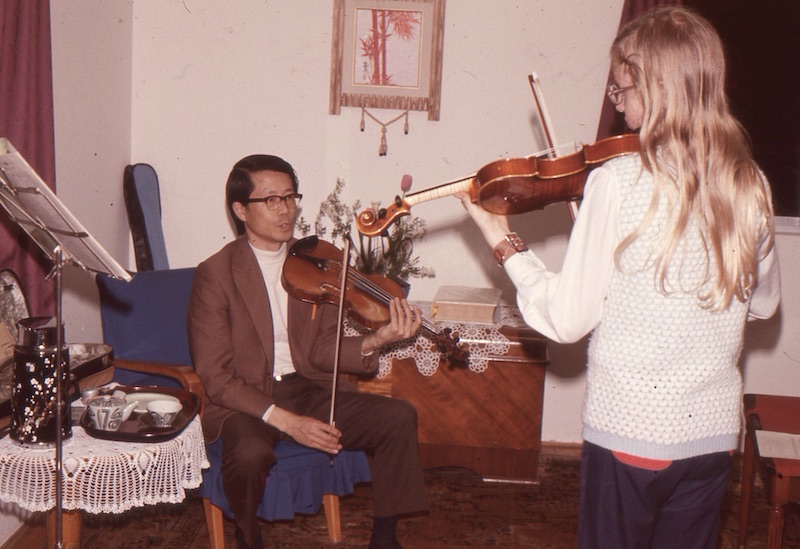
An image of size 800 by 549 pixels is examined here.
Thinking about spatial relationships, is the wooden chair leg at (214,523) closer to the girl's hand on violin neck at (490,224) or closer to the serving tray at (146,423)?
the serving tray at (146,423)

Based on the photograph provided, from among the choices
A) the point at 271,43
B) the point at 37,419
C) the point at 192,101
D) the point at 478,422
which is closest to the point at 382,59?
the point at 271,43

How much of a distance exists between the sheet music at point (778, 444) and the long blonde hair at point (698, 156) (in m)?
1.27

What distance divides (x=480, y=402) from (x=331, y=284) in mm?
1018

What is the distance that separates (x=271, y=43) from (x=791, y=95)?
2381 millimetres

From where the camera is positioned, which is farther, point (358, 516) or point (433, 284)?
point (433, 284)

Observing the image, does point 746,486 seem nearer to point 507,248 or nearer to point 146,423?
point 507,248

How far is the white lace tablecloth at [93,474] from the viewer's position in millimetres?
2100

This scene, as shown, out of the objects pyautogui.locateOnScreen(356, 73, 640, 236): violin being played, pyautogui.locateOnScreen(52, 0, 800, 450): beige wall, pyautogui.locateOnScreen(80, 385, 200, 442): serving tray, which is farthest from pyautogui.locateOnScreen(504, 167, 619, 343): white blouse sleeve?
pyautogui.locateOnScreen(52, 0, 800, 450): beige wall

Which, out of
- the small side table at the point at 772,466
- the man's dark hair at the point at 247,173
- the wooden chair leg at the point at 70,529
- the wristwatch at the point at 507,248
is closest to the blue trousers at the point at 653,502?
the wristwatch at the point at 507,248

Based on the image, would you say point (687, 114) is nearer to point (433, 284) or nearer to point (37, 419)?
point (37, 419)

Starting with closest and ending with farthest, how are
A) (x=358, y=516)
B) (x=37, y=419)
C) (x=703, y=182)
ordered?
(x=703, y=182)
(x=37, y=419)
(x=358, y=516)

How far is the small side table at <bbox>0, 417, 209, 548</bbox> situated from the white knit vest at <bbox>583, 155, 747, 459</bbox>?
3.94 ft

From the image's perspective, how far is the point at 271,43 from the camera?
3775mm

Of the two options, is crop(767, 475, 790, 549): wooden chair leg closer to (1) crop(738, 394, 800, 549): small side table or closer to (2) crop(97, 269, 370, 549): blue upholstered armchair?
(1) crop(738, 394, 800, 549): small side table
